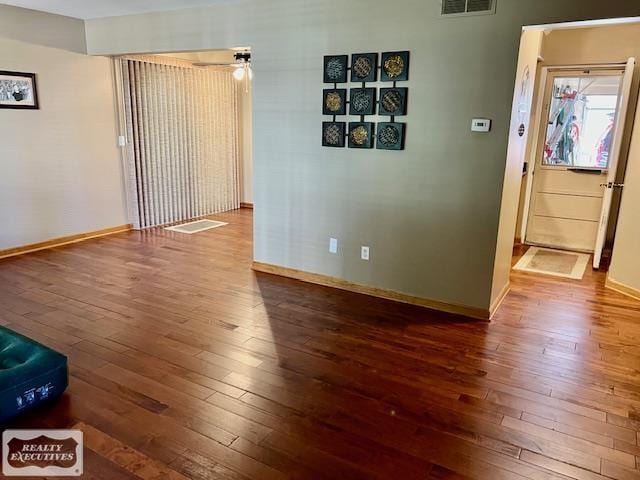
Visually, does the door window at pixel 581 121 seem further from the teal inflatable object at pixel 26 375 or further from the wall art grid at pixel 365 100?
the teal inflatable object at pixel 26 375

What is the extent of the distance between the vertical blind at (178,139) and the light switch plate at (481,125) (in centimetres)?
427

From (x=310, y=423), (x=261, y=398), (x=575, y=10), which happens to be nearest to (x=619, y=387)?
(x=310, y=423)

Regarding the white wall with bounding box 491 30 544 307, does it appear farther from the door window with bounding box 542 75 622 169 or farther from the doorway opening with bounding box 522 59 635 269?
the door window with bounding box 542 75 622 169

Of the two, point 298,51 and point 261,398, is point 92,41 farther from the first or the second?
point 261,398

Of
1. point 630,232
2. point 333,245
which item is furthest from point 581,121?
point 333,245

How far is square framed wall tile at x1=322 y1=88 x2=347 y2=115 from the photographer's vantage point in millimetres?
3748

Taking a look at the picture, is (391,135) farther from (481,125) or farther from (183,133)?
(183,133)

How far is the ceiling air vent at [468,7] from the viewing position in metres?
3.09

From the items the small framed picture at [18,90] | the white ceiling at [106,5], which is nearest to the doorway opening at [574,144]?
the white ceiling at [106,5]

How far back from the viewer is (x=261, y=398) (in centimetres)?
243

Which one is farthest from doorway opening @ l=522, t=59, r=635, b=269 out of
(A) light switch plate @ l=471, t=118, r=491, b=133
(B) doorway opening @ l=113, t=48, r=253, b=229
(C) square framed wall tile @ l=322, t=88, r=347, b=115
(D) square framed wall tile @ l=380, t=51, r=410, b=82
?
(B) doorway opening @ l=113, t=48, r=253, b=229

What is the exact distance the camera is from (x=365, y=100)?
3639mm

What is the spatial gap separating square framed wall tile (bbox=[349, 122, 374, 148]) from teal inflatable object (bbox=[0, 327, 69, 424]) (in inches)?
99.9

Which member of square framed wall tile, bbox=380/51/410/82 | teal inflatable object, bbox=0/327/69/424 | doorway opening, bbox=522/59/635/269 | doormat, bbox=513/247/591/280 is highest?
square framed wall tile, bbox=380/51/410/82
